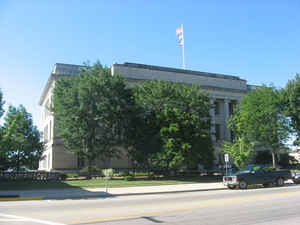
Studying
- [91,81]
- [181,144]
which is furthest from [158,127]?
[91,81]

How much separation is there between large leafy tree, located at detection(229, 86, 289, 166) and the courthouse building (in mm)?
4437

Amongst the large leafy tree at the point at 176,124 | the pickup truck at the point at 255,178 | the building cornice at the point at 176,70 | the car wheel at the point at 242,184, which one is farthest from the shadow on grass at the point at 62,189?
the building cornice at the point at 176,70

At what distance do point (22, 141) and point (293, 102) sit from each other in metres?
36.5

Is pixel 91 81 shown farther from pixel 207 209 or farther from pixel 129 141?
pixel 207 209

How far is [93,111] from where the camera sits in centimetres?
3092

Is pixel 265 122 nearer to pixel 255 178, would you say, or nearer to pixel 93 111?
pixel 255 178

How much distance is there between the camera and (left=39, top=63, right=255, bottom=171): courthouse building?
4053cm

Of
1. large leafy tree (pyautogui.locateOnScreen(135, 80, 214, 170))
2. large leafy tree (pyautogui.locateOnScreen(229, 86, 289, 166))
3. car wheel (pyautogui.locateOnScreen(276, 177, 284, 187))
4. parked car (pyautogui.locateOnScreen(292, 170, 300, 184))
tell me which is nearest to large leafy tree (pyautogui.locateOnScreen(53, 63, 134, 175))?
large leafy tree (pyautogui.locateOnScreen(135, 80, 214, 170))

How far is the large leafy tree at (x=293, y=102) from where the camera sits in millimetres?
37719

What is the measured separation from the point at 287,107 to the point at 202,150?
50.5 ft

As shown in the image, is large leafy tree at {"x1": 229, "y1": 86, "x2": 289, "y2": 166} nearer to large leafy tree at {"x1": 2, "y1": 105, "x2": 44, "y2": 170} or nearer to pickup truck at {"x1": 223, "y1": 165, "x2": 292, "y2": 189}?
pickup truck at {"x1": 223, "y1": 165, "x2": 292, "y2": 189}

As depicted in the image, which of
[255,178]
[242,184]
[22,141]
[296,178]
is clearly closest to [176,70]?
[22,141]

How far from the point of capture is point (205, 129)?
33.8m

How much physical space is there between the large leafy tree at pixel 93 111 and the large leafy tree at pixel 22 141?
19.4 feet
